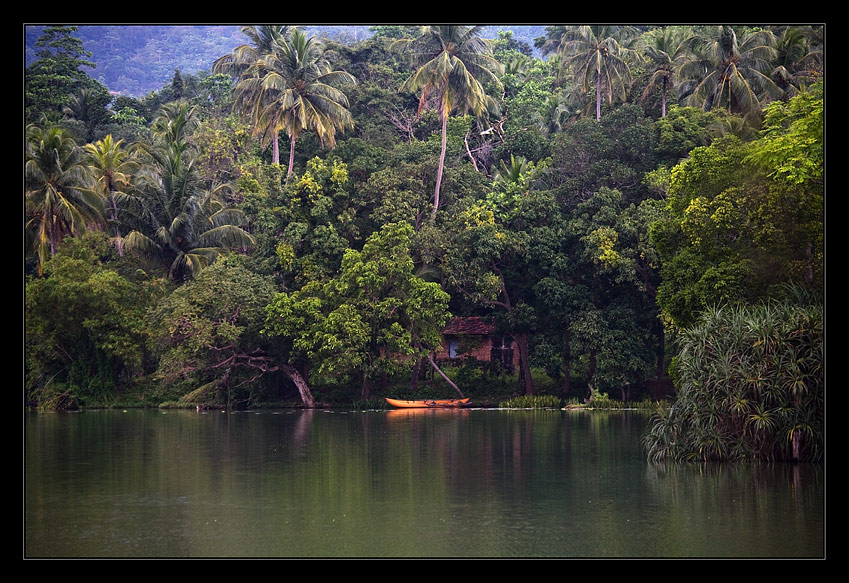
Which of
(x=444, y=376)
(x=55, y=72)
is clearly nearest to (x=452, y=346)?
(x=444, y=376)

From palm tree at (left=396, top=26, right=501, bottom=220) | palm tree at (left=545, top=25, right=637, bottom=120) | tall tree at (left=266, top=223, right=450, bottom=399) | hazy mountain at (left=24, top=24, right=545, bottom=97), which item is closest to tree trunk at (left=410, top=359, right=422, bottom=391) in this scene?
tall tree at (left=266, top=223, right=450, bottom=399)

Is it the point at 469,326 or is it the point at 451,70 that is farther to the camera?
the point at 469,326

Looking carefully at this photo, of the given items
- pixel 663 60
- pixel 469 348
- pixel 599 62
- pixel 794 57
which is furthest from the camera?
pixel 599 62

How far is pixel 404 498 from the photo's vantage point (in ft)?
53.4

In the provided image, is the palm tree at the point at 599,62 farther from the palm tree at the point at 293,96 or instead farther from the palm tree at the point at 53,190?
the palm tree at the point at 53,190

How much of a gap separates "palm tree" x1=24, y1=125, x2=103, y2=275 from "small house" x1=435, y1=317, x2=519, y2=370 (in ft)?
45.8

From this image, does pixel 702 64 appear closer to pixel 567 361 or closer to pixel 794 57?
pixel 794 57

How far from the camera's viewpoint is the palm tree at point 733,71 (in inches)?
1409

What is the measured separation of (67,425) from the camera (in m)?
30.4

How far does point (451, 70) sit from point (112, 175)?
45.6 ft

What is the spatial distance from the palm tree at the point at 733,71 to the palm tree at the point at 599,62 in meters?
3.42

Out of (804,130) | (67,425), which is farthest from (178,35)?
(804,130)
